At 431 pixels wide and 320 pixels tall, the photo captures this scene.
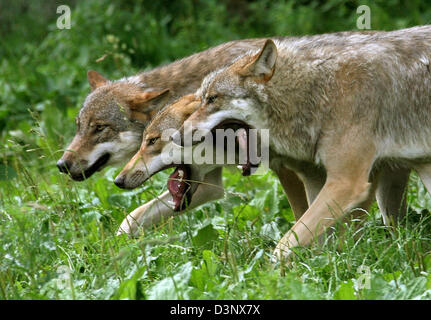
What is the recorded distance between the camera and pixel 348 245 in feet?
14.9

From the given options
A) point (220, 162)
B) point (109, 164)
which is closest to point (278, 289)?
point (220, 162)

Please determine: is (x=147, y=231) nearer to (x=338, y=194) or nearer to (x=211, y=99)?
(x=211, y=99)

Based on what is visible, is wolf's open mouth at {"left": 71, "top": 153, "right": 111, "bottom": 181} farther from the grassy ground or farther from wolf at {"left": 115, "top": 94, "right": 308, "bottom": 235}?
wolf at {"left": 115, "top": 94, "right": 308, "bottom": 235}

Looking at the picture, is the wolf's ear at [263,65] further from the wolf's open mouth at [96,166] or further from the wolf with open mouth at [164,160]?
the wolf's open mouth at [96,166]

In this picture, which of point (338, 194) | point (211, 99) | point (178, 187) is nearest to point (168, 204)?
point (178, 187)

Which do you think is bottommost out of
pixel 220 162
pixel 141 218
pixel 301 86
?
pixel 141 218

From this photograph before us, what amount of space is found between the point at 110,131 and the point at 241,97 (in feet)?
4.38

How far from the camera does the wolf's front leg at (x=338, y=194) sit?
15.5 feet

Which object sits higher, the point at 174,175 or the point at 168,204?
the point at 174,175

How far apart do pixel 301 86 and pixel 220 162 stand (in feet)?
2.98

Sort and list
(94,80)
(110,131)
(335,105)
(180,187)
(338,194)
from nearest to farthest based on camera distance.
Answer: (338,194) < (335,105) < (180,187) < (110,131) < (94,80)

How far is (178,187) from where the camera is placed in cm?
561

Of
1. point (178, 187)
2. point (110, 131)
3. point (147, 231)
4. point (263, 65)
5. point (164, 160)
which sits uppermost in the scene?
point (263, 65)
